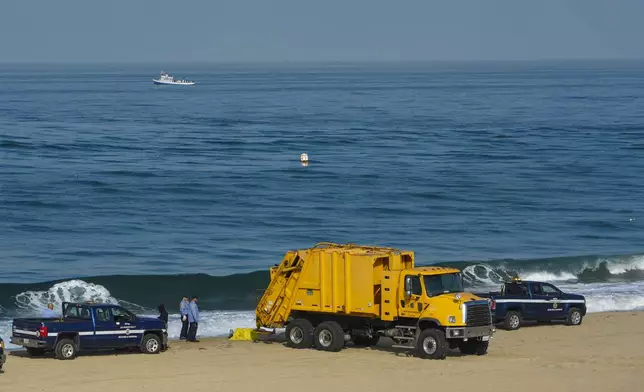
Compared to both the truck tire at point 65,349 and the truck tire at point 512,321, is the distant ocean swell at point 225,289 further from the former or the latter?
the truck tire at point 65,349

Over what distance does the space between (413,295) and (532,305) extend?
283 inches

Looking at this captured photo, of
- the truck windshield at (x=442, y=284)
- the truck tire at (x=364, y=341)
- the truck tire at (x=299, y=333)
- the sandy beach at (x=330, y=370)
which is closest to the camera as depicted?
the sandy beach at (x=330, y=370)

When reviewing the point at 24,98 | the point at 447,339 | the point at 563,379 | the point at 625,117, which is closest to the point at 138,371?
the point at 447,339

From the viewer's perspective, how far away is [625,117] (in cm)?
12775

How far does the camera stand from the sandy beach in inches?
1001

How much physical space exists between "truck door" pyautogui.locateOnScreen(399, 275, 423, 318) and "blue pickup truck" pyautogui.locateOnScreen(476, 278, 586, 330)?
5799mm

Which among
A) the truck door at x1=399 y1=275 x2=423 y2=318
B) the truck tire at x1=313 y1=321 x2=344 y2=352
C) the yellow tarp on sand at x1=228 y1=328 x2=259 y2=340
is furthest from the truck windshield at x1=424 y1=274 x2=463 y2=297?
the yellow tarp on sand at x1=228 y1=328 x2=259 y2=340

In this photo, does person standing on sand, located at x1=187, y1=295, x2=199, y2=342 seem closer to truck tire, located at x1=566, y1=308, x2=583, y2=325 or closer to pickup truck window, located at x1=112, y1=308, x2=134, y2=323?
pickup truck window, located at x1=112, y1=308, x2=134, y2=323

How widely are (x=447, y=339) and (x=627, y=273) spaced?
22.1 m

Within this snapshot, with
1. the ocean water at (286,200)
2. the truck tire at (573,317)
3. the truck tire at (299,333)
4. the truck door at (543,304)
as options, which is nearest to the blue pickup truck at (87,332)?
the truck tire at (299,333)

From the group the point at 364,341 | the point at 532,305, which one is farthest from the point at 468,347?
the point at 532,305

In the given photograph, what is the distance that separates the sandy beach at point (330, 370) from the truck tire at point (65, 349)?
0.19 m

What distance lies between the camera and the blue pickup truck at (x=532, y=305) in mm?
34281

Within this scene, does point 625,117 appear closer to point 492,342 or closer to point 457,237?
point 457,237
